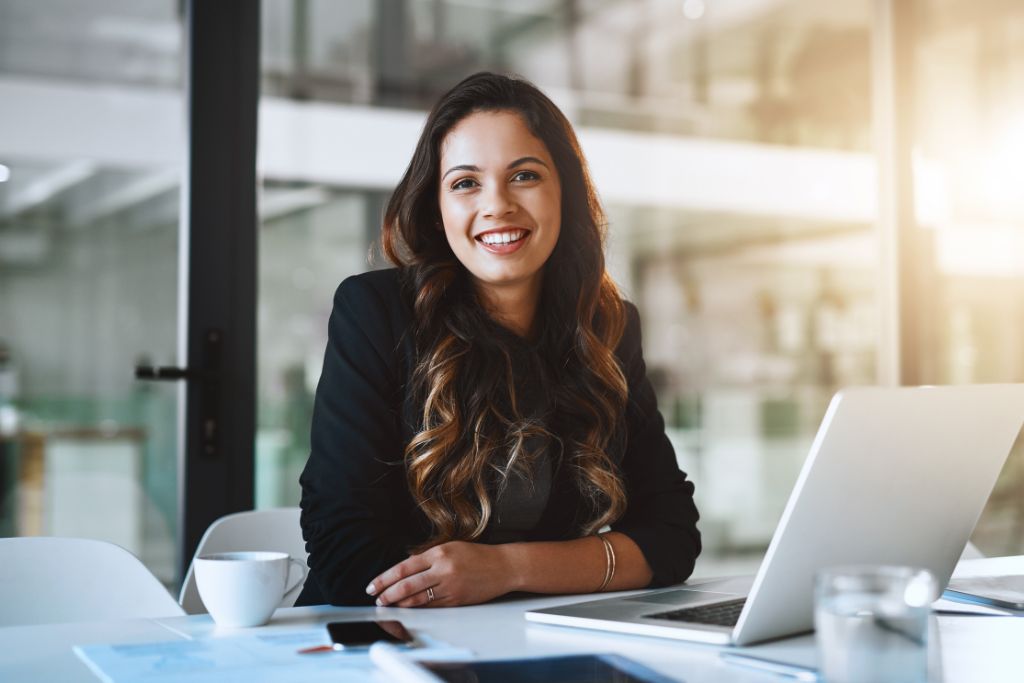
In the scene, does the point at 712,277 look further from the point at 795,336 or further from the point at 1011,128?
the point at 1011,128

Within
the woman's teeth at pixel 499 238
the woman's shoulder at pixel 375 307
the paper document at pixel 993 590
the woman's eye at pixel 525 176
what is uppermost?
the woman's eye at pixel 525 176

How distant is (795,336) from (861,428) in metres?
2.65

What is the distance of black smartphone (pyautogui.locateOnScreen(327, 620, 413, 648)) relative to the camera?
3.55 feet

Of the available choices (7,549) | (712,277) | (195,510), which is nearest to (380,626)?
(7,549)

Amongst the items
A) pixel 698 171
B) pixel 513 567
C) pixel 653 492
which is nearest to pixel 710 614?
pixel 513 567

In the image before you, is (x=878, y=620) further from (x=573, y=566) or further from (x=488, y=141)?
(x=488, y=141)

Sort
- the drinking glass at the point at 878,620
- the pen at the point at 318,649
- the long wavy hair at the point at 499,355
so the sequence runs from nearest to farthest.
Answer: the drinking glass at the point at 878,620 < the pen at the point at 318,649 < the long wavy hair at the point at 499,355

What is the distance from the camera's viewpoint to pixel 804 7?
3.65 m

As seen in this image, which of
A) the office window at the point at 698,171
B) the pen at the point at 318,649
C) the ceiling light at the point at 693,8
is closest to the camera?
the pen at the point at 318,649

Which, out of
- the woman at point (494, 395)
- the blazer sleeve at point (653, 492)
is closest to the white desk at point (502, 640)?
the woman at point (494, 395)

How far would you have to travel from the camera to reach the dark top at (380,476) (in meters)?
1.49

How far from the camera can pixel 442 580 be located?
1335mm

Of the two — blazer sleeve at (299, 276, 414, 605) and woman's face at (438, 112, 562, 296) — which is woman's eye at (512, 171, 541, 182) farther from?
blazer sleeve at (299, 276, 414, 605)

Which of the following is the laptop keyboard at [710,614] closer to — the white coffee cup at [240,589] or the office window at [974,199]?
the white coffee cup at [240,589]
